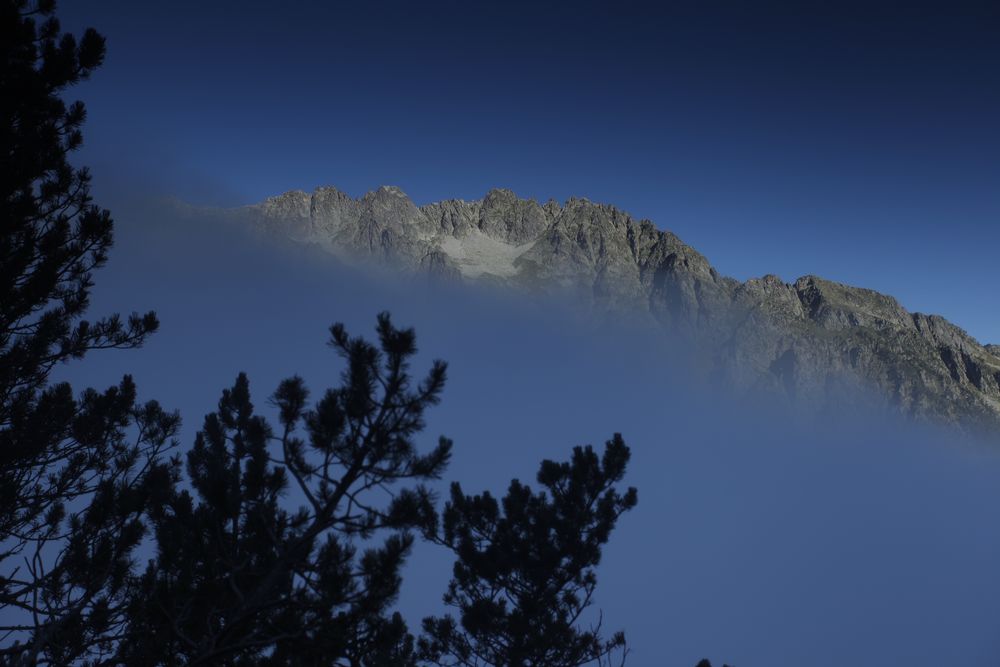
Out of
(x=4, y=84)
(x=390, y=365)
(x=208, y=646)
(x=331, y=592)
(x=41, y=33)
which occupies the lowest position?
(x=208, y=646)

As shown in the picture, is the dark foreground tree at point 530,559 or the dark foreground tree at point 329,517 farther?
the dark foreground tree at point 530,559

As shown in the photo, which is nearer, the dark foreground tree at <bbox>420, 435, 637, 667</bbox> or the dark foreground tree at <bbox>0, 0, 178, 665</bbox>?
the dark foreground tree at <bbox>0, 0, 178, 665</bbox>

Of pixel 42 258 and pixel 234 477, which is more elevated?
pixel 42 258

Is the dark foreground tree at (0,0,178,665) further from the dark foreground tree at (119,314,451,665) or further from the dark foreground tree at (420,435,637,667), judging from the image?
the dark foreground tree at (420,435,637,667)

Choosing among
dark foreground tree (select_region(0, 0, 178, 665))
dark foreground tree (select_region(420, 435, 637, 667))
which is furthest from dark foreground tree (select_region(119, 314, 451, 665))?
dark foreground tree (select_region(420, 435, 637, 667))

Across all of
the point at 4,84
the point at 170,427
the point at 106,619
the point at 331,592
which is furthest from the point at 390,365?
the point at 4,84

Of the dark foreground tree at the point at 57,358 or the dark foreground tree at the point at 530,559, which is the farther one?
the dark foreground tree at the point at 530,559

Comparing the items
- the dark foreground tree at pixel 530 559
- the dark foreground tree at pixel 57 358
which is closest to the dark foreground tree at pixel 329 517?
the dark foreground tree at pixel 57 358

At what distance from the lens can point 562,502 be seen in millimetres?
15062

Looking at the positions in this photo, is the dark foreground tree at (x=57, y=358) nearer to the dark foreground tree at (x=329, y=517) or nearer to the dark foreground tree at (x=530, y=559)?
the dark foreground tree at (x=329, y=517)

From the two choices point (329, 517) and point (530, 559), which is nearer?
point (329, 517)

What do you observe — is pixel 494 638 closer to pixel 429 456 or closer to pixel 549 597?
pixel 549 597

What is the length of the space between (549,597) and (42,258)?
14.4m

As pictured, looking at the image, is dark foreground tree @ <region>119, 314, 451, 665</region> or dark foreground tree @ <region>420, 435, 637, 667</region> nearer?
dark foreground tree @ <region>119, 314, 451, 665</region>
